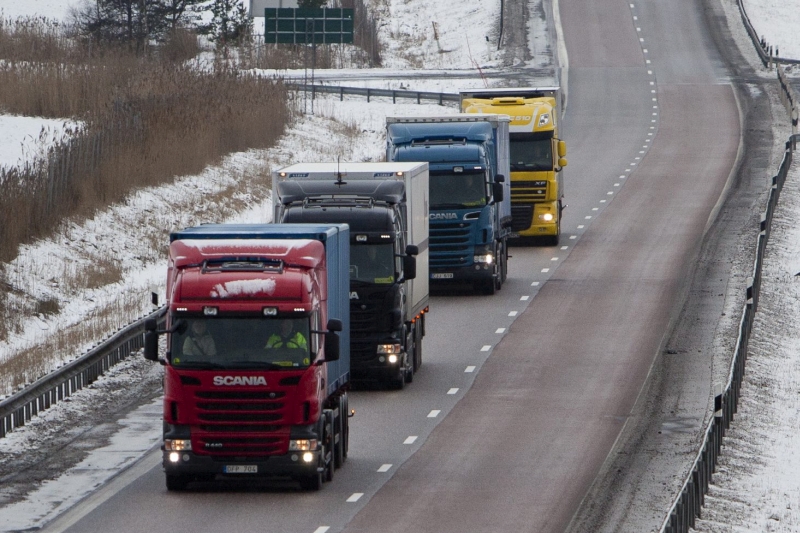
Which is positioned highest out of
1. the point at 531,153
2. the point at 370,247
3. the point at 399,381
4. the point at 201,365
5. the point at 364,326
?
the point at 531,153

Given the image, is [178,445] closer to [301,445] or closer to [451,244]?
[301,445]

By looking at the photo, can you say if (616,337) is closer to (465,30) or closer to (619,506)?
(619,506)

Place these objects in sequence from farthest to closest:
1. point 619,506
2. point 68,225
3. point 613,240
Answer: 1. point 613,240
2. point 68,225
3. point 619,506

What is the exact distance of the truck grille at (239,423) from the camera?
17.5 meters

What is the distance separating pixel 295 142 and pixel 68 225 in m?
18.9

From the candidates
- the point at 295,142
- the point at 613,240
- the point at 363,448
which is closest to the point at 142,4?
the point at 295,142

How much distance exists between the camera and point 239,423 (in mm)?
17500

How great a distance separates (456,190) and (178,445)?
1648 centimetres

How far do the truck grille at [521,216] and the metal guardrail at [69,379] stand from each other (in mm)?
15609

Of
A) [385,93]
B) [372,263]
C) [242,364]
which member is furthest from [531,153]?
→ [385,93]

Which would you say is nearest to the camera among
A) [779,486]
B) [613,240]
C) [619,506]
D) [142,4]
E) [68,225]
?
[619,506]

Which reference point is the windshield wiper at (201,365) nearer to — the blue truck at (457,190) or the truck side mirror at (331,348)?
the truck side mirror at (331,348)

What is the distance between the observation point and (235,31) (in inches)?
3280

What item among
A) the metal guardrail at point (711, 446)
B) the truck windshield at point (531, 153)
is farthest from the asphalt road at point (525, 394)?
the truck windshield at point (531, 153)
